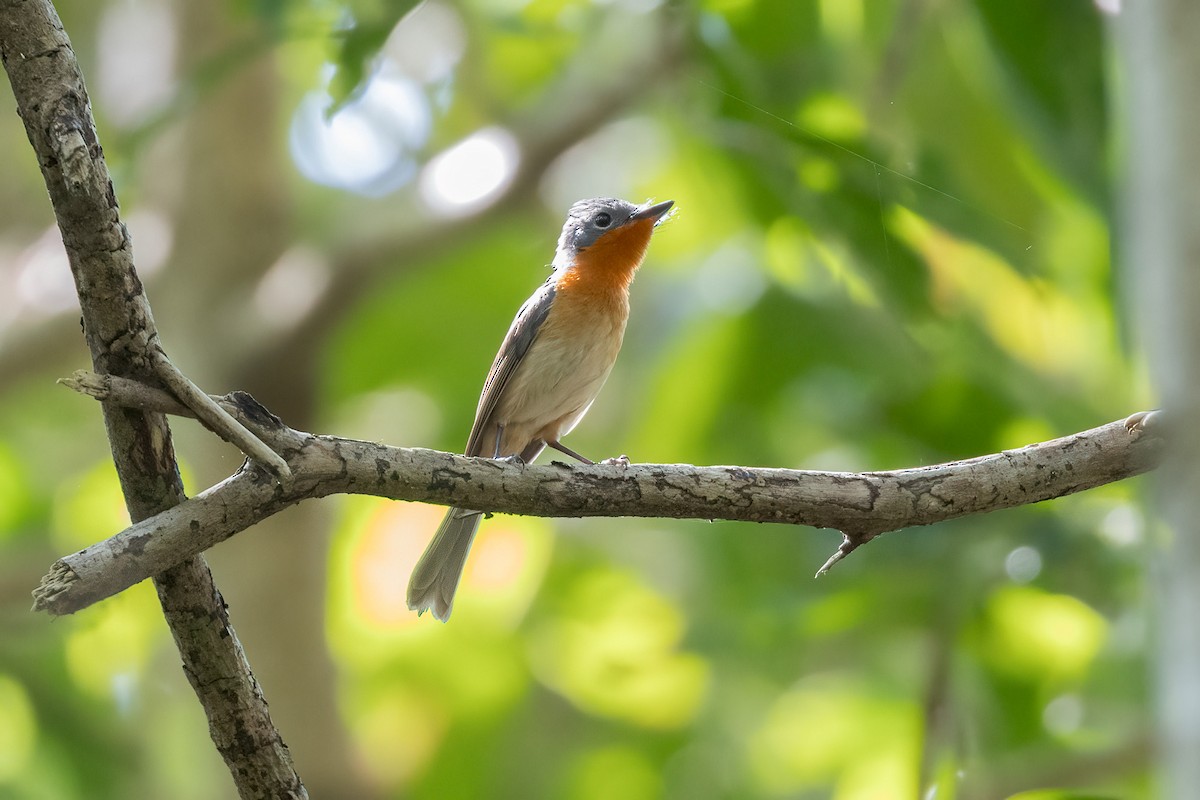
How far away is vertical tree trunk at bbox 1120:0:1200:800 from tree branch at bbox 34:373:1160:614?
5.92 feet

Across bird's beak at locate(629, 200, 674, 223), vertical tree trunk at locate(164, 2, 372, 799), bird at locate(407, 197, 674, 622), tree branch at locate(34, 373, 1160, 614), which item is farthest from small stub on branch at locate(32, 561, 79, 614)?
vertical tree trunk at locate(164, 2, 372, 799)

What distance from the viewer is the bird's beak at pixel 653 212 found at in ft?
18.2

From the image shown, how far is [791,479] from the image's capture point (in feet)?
9.77

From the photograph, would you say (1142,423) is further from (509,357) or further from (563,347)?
(509,357)

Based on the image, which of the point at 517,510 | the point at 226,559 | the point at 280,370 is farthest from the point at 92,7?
the point at 517,510

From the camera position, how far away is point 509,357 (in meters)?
5.29

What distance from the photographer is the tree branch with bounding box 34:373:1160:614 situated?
102 inches

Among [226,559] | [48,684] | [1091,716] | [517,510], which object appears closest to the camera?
[517,510]

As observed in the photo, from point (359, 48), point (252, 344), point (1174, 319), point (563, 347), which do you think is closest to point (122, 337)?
point (1174, 319)

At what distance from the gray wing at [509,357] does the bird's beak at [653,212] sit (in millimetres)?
540

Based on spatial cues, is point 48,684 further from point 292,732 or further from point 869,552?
point 869,552

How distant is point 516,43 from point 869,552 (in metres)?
5.37

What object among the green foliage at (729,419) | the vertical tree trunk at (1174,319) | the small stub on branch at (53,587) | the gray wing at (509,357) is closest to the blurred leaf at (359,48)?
the green foliage at (729,419)

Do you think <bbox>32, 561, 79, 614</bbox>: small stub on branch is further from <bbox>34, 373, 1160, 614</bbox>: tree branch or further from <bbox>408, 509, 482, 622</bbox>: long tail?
<bbox>408, 509, 482, 622</bbox>: long tail
